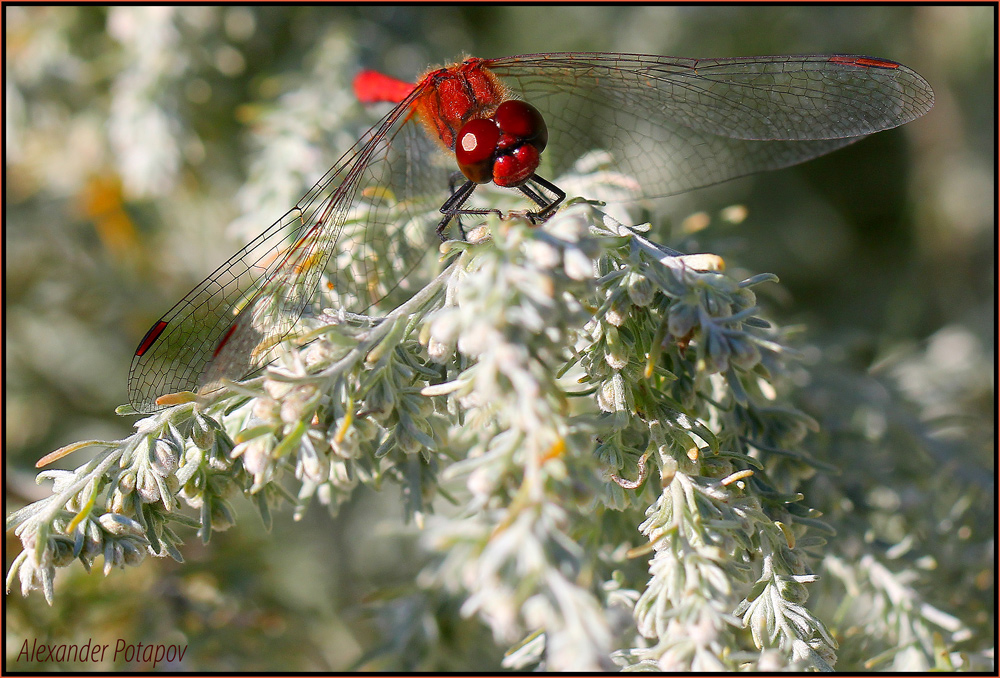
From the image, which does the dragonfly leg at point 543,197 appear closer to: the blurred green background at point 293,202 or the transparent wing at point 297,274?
the transparent wing at point 297,274

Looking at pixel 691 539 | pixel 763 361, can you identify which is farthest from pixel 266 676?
pixel 763 361

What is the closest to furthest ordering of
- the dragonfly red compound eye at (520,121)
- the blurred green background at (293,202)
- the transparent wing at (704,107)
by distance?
the dragonfly red compound eye at (520,121) < the transparent wing at (704,107) < the blurred green background at (293,202)

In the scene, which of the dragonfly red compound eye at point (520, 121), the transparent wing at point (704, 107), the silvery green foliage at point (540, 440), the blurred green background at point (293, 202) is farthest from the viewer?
the blurred green background at point (293, 202)

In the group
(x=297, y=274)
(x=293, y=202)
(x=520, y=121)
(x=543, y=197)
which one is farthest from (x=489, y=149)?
(x=293, y=202)

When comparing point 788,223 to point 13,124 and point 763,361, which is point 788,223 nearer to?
point 763,361

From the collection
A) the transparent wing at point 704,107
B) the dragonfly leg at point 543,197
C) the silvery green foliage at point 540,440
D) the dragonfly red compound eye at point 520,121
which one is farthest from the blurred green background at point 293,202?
the silvery green foliage at point 540,440

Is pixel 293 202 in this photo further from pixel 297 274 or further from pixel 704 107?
pixel 704 107

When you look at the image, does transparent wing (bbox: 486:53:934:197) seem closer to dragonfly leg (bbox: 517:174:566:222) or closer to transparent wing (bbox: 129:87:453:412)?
dragonfly leg (bbox: 517:174:566:222)

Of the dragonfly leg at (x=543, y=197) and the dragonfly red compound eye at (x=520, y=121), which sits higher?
the dragonfly red compound eye at (x=520, y=121)
